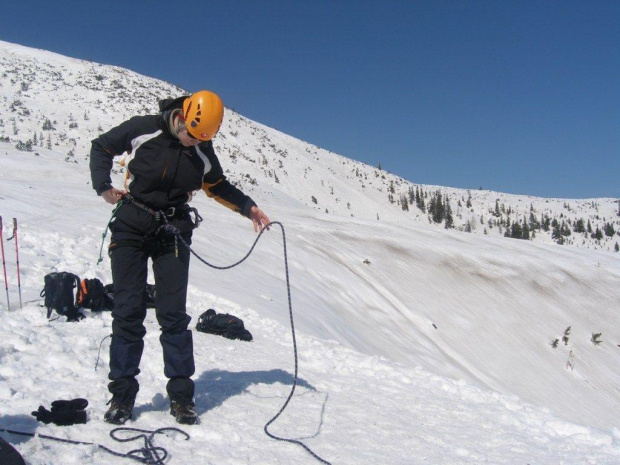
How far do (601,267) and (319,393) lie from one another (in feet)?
66.5

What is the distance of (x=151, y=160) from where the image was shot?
12.9 feet

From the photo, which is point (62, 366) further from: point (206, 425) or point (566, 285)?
point (566, 285)

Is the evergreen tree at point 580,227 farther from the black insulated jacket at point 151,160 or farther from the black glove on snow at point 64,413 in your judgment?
the black glove on snow at point 64,413

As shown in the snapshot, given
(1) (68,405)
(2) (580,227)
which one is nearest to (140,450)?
(1) (68,405)

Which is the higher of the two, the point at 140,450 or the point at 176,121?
the point at 176,121

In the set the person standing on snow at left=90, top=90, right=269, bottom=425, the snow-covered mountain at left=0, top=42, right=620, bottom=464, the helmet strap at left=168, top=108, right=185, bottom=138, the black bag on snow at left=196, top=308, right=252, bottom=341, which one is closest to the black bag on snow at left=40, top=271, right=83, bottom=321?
the snow-covered mountain at left=0, top=42, right=620, bottom=464

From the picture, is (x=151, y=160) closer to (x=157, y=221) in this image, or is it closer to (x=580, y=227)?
(x=157, y=221)

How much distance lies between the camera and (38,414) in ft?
11.0

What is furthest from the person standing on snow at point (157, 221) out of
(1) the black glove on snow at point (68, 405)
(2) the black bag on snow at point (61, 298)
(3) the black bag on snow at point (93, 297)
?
(3) the black bag on snow at point (93, 297)

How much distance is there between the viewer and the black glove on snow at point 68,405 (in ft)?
11.1

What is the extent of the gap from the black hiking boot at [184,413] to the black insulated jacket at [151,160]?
4.57ft

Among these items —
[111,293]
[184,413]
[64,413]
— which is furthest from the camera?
[111,293]

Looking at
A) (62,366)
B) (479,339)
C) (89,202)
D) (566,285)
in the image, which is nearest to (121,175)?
(89,202)

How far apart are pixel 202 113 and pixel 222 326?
12.0ft
